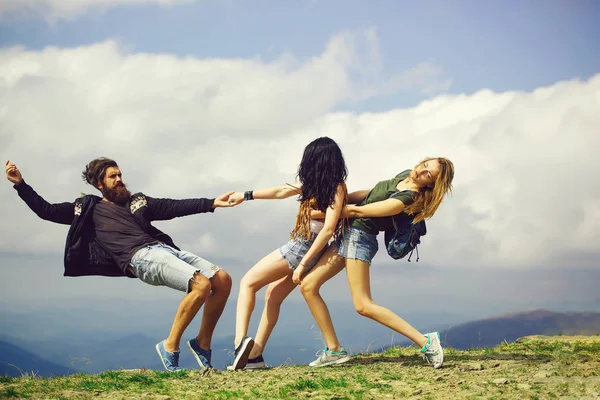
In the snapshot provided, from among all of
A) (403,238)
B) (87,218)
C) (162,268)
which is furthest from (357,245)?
(87,218)

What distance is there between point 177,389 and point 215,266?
1.78 meters

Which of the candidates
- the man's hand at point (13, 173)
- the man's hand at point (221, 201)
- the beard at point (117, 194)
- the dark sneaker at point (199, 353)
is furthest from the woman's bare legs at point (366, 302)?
the man's hand at point (13, 173)

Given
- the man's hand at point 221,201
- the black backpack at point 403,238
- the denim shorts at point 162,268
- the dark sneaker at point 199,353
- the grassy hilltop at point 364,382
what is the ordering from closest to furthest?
1. the grassy hilltop at point 364,382
2. the denim shorts at point 162,268
3. the black backpack at point 403,238
4. the dark sneaker at point 199,353
5. the man's hand at point 221,201

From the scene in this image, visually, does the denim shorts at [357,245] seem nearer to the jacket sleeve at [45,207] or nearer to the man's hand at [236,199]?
the man's hand at [236,199]

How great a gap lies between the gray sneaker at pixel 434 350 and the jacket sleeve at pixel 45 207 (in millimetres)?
4770

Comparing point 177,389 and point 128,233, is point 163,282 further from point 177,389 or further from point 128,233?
point 177,389

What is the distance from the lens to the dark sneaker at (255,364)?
8.59m

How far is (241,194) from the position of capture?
Result: 920 centimetres

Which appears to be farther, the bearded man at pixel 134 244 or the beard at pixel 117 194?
the beard at pixel 117 194

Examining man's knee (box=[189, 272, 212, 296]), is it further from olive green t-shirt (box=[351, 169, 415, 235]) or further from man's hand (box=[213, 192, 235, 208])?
olive green t-shirt (box=[351, 169, 415, 235])

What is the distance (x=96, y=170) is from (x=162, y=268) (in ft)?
5.58

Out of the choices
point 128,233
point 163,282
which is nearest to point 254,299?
point 163,282

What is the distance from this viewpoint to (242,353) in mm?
8391

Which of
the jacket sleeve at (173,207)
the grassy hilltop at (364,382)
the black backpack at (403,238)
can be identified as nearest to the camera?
the grassy hilltop at (364,382)
